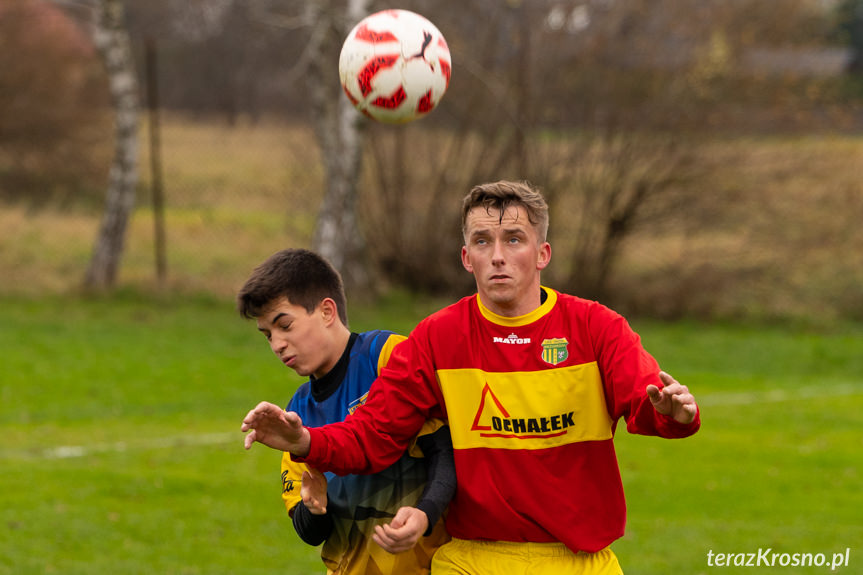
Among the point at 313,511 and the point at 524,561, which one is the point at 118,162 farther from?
the point at 524,561

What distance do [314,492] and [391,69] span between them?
7.20 feet

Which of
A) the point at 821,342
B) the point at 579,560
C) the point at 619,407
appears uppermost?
the point at 619,407

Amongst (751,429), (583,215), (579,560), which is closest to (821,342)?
(583,215)

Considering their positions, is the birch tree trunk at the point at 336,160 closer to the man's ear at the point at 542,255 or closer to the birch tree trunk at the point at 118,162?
the birch tree trunk at the point at 118,162

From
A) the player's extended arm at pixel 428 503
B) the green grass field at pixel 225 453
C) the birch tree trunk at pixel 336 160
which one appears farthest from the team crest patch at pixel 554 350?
the birch tree trunk at pixel 336 160

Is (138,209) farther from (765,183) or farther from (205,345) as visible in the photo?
Answer: (765,183)

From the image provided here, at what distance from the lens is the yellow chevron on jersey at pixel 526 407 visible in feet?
10.5

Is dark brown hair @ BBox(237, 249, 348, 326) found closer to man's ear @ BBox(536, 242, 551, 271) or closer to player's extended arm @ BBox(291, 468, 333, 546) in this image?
player's extended arm @ BBox(291, 468, 333, 546)

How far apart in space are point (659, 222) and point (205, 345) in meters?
6.18

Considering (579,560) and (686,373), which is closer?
(579,560)

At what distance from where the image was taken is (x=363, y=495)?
334 centimetres

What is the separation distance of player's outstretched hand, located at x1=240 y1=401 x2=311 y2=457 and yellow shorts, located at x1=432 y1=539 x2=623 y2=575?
0.62 metres

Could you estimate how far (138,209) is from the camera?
50.2 feet

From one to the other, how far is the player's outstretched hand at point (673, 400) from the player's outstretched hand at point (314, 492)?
1005 mm
